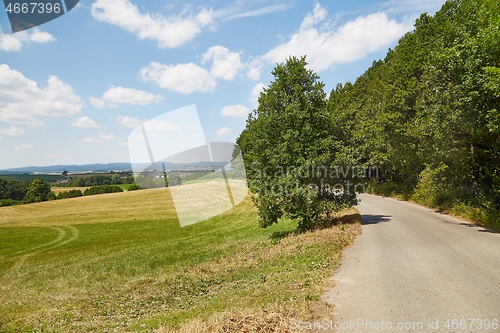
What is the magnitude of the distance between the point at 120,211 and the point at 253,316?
1864 inches

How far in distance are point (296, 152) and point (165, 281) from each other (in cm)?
975

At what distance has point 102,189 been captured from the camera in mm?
76250

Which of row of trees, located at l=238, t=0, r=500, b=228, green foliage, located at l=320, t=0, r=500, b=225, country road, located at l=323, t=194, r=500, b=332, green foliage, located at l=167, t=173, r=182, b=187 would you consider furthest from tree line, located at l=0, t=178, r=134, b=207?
country road, located at l=323, t=194, r=500, b=332

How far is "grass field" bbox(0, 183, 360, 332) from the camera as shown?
7676 millimetres

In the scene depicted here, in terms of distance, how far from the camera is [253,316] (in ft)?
21.2

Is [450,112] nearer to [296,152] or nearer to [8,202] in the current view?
[296,152]

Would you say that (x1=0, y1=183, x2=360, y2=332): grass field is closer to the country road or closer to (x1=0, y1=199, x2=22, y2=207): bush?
the country road

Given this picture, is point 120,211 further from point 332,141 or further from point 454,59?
point 454,59

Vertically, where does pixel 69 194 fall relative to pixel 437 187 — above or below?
below

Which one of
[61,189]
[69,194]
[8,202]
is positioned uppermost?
[61,189]

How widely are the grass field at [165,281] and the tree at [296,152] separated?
1687mm

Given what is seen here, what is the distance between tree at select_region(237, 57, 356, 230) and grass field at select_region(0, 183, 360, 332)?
169 centimetres

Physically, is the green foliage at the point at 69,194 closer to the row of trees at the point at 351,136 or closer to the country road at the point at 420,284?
the row of trees at the point at 351,136

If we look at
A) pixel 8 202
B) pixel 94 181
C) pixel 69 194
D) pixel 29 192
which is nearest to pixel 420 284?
pixel 8 202
